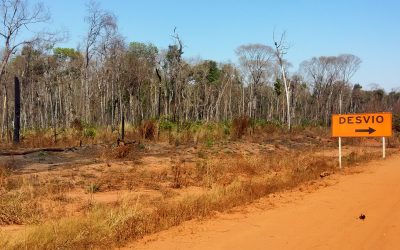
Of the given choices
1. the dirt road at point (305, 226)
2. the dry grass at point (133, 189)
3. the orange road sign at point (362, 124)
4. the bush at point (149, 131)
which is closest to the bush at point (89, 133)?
the bush at point (149, 131)

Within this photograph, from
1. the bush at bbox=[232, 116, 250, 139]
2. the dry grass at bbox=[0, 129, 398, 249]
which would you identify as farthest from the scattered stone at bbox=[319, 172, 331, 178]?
the bush at bbox=[232, 116, 250, 139]

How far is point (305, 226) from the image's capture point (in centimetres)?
652

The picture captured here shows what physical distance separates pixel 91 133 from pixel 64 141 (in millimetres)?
2097

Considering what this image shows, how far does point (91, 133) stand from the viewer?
20672 mm

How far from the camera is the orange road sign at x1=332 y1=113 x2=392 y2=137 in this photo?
13359 mm

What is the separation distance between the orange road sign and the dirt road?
4.50m

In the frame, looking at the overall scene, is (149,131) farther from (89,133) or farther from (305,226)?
(305,226)

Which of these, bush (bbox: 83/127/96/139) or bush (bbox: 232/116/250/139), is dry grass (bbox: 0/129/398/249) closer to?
bush (bbox: 83/127/96/139)

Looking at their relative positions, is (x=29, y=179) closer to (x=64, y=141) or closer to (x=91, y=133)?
(x=64, y=141)

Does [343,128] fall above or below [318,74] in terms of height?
below

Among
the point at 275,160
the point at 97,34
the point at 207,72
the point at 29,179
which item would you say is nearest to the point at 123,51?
the point at 97,34

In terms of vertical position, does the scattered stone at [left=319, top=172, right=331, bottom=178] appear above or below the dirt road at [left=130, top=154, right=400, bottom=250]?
above

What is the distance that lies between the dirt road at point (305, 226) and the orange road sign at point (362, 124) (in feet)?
14.8

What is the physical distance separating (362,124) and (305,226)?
7897 mm
